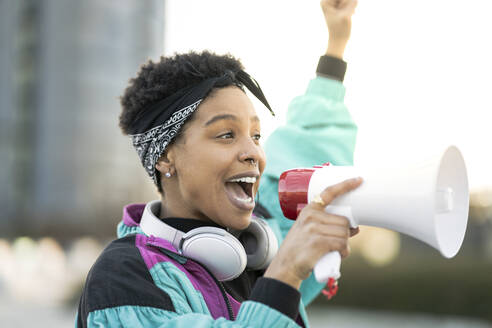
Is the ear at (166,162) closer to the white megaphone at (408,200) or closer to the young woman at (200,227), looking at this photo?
the young woman at (200,227)

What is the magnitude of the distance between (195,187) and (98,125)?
2205cm

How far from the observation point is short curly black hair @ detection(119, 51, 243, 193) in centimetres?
207

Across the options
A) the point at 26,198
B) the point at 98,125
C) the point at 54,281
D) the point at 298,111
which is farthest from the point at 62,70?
the point at 298,111

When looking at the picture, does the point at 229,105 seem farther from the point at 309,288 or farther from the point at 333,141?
the point at 309,288

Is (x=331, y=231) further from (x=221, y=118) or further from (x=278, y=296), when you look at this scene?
(x=221, y=118)

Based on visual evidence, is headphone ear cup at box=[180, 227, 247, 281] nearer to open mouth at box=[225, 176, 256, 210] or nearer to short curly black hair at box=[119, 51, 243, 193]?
open mouth at box=[225, 176, 256, 210]

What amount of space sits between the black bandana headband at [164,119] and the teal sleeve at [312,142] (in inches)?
25.2

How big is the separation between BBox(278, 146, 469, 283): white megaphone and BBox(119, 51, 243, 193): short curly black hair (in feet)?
2.07

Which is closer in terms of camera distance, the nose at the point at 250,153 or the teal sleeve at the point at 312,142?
the nose at the point at 250,153

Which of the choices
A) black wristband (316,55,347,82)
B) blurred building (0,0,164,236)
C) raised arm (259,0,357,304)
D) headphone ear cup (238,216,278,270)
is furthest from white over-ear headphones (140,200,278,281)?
blurred building (0,0,164,236)

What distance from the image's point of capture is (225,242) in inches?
73.9

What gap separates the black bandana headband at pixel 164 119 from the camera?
79.0 inches

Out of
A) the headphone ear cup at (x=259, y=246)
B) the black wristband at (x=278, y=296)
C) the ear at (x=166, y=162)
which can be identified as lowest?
the black wristband at (x=278, y=296)

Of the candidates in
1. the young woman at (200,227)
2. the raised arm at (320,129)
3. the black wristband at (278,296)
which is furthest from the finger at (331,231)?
the raised arm at (320,129)
